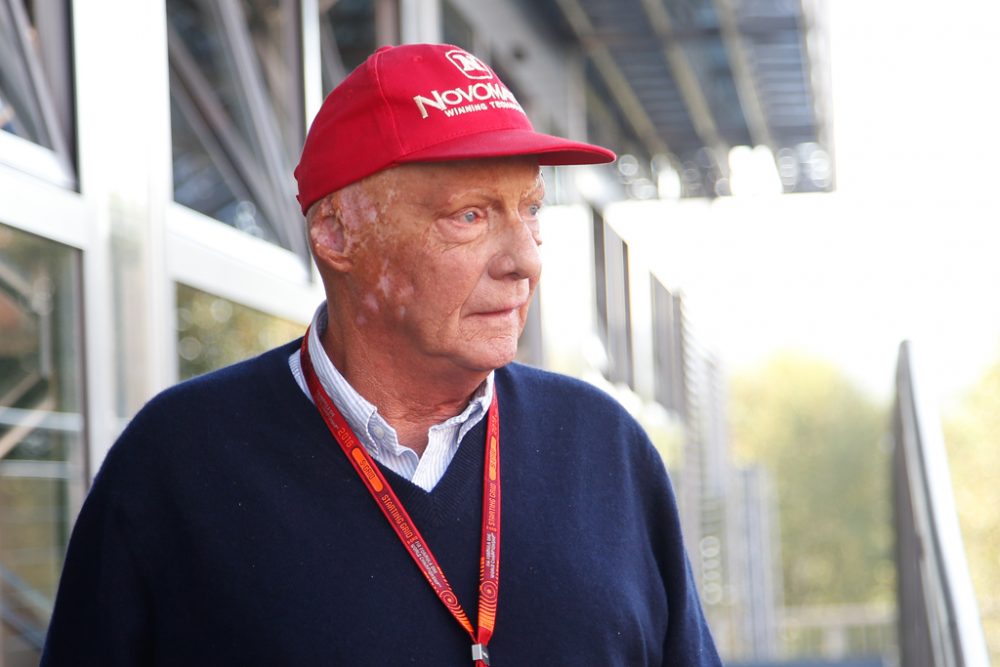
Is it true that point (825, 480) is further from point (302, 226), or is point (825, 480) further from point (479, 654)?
point (479, 654)

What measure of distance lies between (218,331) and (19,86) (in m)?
1.50

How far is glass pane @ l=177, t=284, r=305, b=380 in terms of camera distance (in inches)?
148

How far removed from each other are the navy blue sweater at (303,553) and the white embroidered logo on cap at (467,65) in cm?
45

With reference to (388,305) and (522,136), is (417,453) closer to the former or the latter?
(388,305)

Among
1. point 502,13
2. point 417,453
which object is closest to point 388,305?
point 417,453

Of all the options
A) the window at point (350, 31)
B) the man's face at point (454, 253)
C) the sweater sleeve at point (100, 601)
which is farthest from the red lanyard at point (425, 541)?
the window at point (350, 31)

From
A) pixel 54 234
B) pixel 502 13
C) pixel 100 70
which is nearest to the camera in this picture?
pixel 54 234

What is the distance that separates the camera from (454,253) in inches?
75.3

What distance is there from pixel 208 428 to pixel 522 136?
539 millimetres

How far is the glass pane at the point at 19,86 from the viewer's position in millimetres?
2902

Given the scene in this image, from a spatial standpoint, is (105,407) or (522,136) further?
(105,407)

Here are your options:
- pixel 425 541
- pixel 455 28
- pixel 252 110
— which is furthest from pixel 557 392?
pixel 455 28

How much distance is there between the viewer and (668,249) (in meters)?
16.3

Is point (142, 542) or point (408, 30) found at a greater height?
point (408, 30)
